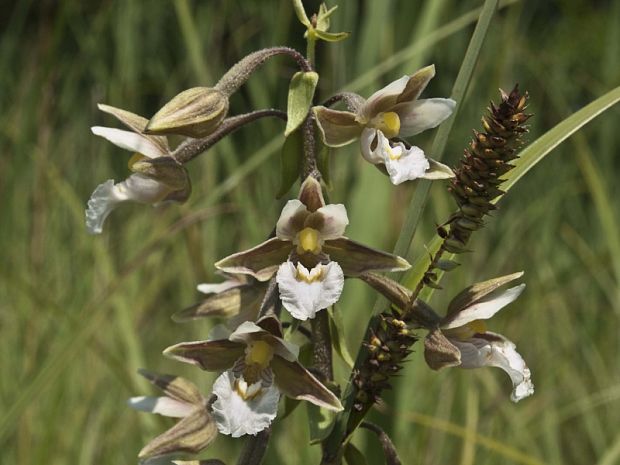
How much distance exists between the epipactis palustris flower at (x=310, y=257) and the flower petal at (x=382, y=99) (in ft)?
0.36

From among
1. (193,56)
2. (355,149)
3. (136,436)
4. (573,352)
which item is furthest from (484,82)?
(136,436)

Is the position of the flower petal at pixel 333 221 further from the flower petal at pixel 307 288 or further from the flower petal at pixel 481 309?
the flower petal at pixel 481 309

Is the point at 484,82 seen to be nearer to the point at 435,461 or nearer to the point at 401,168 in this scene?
the point at 435,461

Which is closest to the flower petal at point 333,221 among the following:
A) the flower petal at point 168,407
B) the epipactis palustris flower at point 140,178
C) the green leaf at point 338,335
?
the green leaf at point 338,335

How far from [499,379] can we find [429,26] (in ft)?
4.98

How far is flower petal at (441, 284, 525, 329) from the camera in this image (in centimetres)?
118

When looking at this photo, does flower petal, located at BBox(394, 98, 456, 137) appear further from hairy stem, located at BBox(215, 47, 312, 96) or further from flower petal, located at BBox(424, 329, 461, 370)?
flower petal, located at BBox(424, 329, 461, 370)

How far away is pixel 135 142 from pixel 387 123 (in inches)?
13.8

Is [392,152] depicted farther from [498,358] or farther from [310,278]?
[498,358]

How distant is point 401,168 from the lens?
1.15m

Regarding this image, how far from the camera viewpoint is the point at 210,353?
1213 millimetres

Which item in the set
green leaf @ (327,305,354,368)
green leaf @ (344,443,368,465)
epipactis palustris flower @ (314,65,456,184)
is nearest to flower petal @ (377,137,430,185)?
epipactis palustris flower @ (314,65,456,184)

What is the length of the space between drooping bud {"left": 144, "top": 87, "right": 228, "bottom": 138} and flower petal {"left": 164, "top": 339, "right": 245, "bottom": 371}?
0.28 meters

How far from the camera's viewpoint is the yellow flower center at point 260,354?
1.16 m
